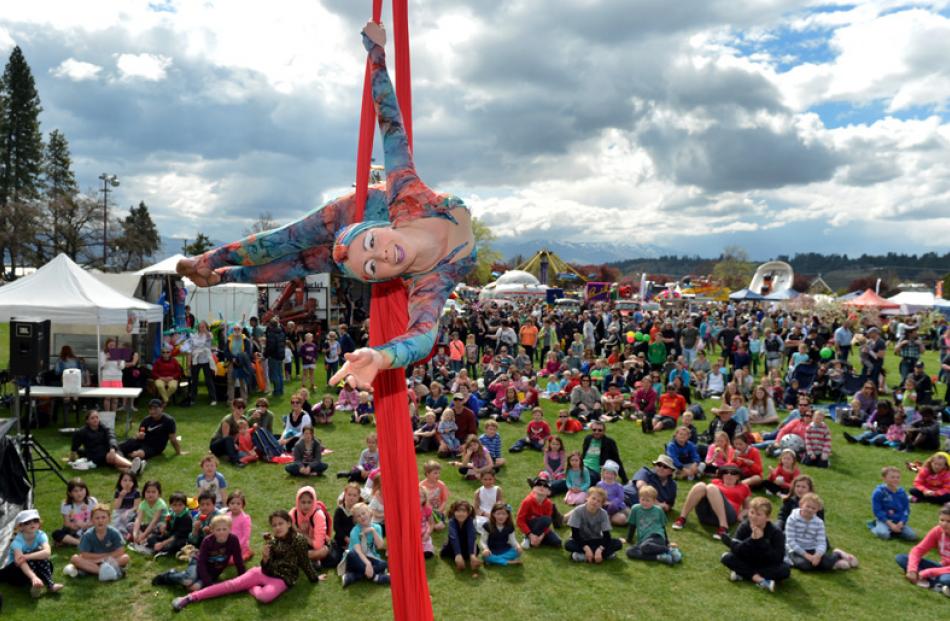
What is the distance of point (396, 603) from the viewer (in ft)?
8.58

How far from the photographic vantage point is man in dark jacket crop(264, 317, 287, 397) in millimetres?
11570

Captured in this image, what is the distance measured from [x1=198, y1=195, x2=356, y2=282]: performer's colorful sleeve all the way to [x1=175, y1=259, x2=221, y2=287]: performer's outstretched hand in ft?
0.05

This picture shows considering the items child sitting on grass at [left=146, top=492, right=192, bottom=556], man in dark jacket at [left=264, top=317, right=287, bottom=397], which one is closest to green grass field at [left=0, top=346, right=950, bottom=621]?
child sitting on grass at [left=146, top=492, right=192, bottom=556]

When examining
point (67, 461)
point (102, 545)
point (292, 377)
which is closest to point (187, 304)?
point (292, 377)

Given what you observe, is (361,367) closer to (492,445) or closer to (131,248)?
(492,445)

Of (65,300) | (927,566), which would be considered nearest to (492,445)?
(927,566)

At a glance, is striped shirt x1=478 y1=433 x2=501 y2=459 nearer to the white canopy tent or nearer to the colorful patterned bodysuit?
the white canopy tent

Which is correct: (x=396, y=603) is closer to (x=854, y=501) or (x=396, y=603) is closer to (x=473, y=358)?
(x=854, y=501)

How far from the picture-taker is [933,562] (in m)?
5.85

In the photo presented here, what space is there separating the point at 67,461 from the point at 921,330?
2351 cm

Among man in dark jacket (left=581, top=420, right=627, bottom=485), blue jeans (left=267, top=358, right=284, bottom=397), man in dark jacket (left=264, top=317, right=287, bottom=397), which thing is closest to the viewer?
man in dark jacket (left=581, top=420, right=627, bottom=485)

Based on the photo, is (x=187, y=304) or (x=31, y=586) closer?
(x=31, y=586)

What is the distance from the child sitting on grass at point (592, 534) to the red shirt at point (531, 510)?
0.37 meters

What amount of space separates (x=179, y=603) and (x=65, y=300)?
6.05 m
